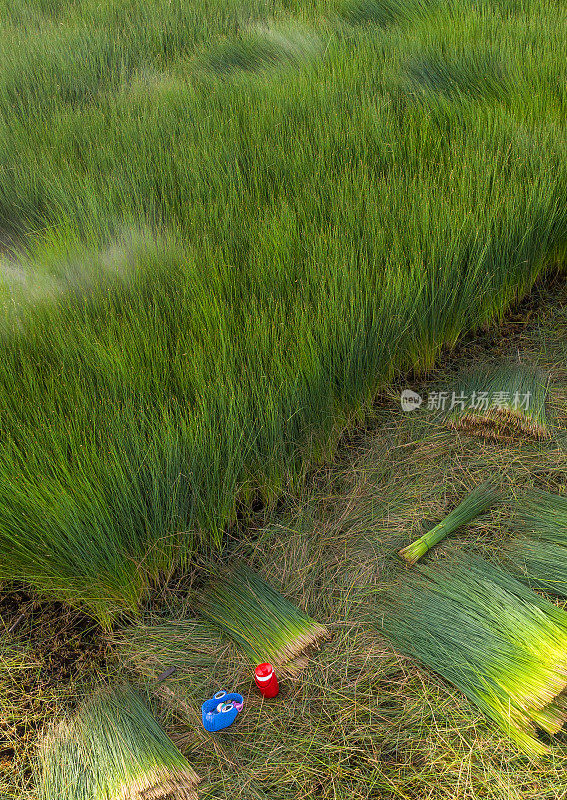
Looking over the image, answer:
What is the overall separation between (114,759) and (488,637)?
33.2 inches

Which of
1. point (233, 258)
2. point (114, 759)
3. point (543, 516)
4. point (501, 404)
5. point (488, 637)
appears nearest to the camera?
point (114, 759)

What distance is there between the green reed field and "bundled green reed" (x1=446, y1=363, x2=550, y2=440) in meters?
0.21

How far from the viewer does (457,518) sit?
5.61 feet

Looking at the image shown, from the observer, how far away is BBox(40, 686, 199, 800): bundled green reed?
50.2 inches

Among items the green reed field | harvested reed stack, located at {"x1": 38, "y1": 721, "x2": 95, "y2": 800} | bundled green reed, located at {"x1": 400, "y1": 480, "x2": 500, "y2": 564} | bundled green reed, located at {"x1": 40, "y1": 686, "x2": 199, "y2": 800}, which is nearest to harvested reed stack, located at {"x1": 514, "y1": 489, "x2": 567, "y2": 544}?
bundled green reed, located at {"x1": 400, "y1": 480, "x2": 500, "y2": 564}

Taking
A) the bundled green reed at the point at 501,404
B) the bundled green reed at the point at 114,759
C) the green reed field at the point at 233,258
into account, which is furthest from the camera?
the bundled green reed at the point at 501,404

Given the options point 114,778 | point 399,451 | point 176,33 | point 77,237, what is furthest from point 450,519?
point 176,33

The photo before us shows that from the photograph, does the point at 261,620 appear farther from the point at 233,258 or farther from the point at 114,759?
the point at 233,258

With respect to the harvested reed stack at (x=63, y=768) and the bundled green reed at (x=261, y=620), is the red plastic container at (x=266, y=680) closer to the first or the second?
the bundled green reed at (x=261, y=620)

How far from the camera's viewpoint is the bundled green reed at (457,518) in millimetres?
1648

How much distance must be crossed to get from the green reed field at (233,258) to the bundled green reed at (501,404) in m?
0.21

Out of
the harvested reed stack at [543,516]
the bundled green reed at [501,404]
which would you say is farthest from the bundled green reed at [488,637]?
the bundled green reed at [501,404]

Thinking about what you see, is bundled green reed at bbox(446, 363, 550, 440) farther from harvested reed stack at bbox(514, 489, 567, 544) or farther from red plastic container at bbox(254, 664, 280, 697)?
red plastic container at bbox(254, 664, 280, 697)

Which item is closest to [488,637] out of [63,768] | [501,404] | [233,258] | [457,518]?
[457,518]
